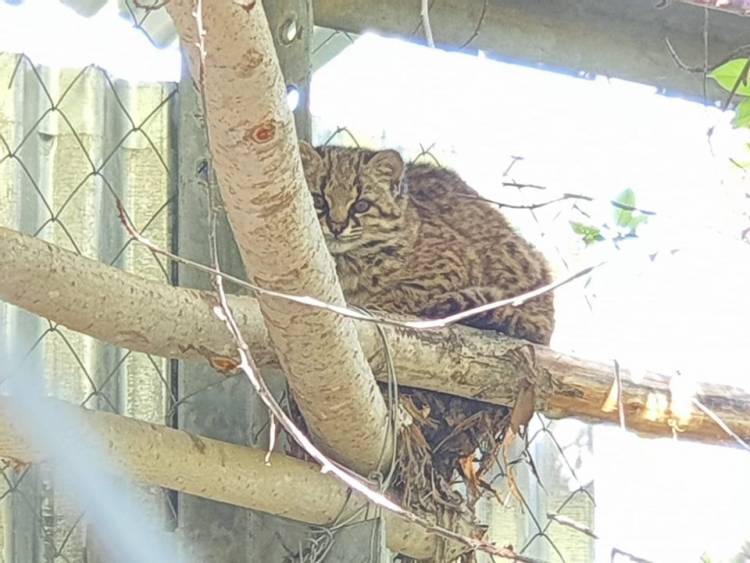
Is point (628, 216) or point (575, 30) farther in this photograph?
point (575, 30)

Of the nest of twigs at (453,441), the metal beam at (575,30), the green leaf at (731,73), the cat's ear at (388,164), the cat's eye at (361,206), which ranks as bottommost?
the nest of twigs at (453,441)

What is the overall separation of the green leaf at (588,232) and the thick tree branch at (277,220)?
0.53 meters

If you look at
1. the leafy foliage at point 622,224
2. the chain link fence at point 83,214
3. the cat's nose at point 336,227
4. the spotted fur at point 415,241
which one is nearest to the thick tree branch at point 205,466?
the chain link fence at point 83,214

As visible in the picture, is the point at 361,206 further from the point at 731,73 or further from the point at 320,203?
the point at 731,73

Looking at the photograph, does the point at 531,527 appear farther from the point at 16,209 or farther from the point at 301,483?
the point at 16,209

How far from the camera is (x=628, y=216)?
2072 millimetres

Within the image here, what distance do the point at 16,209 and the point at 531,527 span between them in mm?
1092

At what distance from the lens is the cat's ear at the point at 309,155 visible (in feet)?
8.32

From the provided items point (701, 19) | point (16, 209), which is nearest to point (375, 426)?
point (16, 209)

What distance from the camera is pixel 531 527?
2584mm

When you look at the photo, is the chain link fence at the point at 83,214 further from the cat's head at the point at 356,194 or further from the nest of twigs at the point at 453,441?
the cat's head at the point at 356,194

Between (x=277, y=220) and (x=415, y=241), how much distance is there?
1.34 m

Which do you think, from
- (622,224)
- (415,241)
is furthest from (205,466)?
(415,241)

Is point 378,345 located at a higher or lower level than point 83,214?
lower
